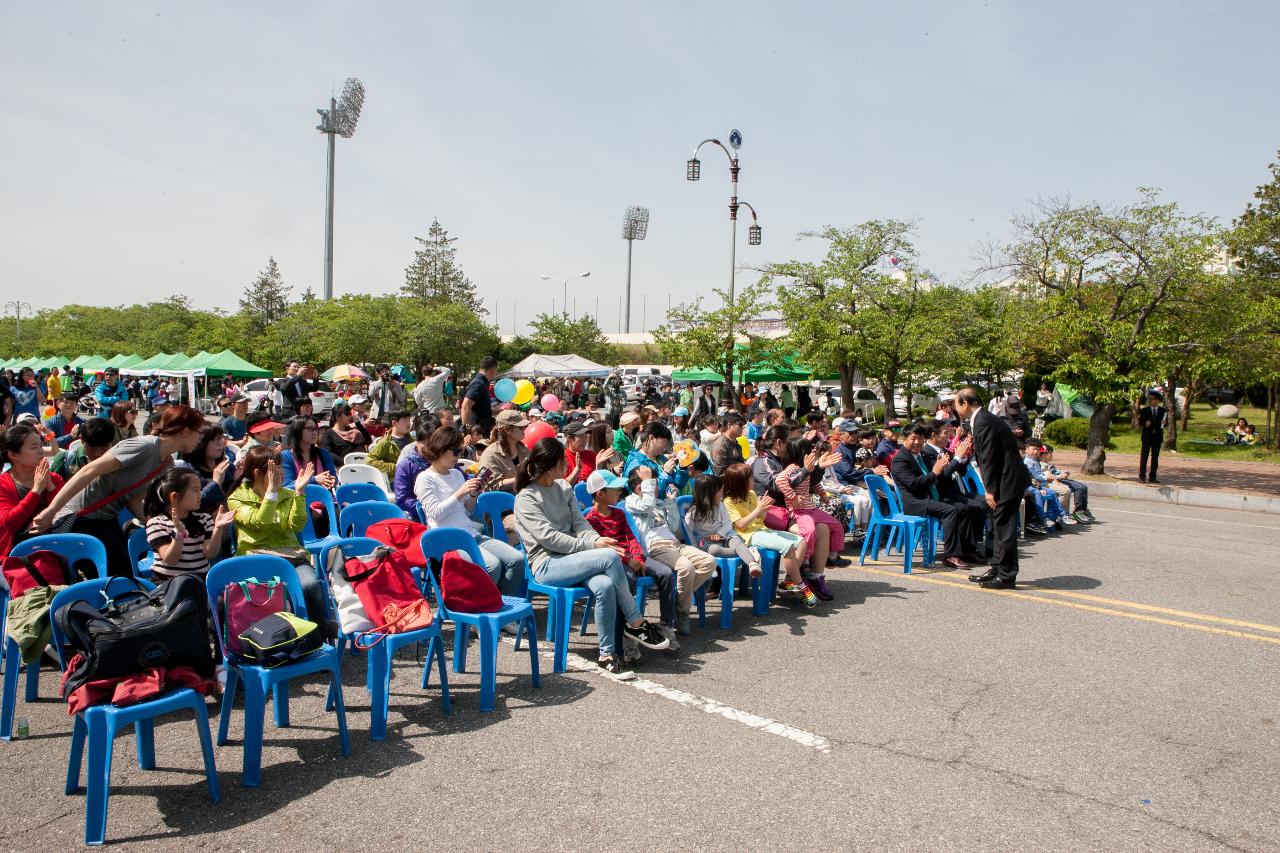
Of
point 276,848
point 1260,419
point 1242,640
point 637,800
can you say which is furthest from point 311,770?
point 1260,419

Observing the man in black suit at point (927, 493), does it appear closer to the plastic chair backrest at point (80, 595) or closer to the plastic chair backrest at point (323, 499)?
the plastic chair backrest at point (323, 499)

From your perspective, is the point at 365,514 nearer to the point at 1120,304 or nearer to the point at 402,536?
the point at 402,536

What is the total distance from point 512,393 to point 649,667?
1124 centimetres

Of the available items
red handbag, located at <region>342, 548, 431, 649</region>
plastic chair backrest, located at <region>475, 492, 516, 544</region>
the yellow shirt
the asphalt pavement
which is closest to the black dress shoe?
the asphalt pavement

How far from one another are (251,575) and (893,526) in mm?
6568

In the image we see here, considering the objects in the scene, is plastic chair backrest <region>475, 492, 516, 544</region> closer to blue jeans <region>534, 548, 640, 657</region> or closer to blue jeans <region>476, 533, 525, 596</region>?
blue jeans <region>476, 533, 525, 596</region>

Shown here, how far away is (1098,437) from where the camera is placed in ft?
55.1

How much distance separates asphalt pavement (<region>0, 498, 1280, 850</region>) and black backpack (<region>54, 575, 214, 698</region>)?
560 mm

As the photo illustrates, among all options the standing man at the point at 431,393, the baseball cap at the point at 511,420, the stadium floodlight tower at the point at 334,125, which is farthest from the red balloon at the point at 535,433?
the stadium floodlight tower at the point at 334,125

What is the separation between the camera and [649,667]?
214 inches

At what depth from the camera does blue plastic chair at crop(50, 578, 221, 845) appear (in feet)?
10.9

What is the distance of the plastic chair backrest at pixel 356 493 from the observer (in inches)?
285

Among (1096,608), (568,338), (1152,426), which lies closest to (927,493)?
(1096,608)

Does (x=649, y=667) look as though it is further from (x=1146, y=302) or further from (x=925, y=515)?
(x=1146, y=302)
